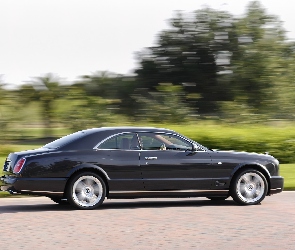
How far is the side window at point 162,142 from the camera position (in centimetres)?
1354

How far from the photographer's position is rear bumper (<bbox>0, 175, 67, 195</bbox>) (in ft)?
41.5

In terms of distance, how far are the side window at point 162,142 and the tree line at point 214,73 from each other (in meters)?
29.9

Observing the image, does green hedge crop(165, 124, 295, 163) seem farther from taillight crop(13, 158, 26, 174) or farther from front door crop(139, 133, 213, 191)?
taillight crop(13, 158, 26, 174)

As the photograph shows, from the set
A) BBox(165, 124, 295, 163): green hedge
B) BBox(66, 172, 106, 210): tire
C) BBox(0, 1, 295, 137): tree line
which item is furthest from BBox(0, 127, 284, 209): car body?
BBox(0, 1, 295, 137): tree line

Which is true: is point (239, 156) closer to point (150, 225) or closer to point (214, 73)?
point (150, 225)

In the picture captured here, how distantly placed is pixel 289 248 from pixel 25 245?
122 inches

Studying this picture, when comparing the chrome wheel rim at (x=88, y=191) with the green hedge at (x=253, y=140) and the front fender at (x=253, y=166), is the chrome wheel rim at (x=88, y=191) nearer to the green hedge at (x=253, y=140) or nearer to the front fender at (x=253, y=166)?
the front fender at (x=253, y=166)

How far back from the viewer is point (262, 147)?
26984 millimetres

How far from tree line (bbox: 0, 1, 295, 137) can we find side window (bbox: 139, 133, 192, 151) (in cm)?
2990

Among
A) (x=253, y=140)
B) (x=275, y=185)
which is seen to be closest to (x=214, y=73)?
(x=253, y=140)

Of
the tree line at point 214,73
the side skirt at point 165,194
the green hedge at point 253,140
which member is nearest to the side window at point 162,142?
the side skirt at point 165,194

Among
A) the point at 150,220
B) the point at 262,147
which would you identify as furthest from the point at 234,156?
the point at 262,147

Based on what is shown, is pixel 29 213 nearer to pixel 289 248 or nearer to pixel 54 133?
pixel 289 248

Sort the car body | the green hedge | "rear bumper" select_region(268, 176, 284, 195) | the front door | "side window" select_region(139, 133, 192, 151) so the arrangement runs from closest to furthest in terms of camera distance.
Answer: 1. the car body
2. the front door
3. "side window" select_region(139, 133, 192, 151)
4. "rear bumper" select_region(268, 176, 284, 195)
5. the green hedge
